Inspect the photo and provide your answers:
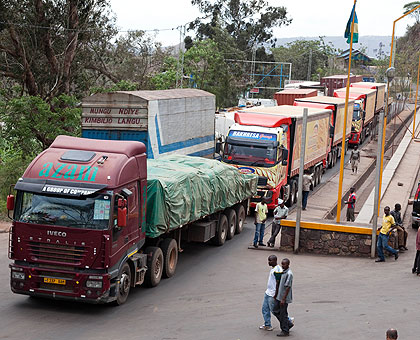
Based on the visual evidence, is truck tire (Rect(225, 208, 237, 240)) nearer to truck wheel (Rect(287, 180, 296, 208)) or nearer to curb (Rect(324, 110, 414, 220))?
curb (Rect(324, 110, 414, 220))

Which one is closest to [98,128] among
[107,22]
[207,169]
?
[207,169]

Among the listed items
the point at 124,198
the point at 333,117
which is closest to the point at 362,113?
the point at 333,117

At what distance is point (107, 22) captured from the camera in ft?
129

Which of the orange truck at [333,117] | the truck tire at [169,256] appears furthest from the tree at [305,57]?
the truck tire at [169,256]

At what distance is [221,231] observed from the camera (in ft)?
63.3

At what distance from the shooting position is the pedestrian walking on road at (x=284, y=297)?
1080 cm

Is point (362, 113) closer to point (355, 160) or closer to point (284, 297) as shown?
point (355, 160)

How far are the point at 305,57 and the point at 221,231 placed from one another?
87742mm

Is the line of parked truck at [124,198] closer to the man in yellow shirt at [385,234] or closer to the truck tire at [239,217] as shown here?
the truck tire at [239,217]

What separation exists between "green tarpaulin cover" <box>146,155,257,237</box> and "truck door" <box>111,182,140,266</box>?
94cm

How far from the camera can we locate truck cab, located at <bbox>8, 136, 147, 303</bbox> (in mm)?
→ 11828

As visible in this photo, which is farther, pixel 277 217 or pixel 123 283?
pixel 277 217

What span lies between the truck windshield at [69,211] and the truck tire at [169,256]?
A: 338cm

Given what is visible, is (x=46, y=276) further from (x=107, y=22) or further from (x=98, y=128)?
(x=107, y=22)
